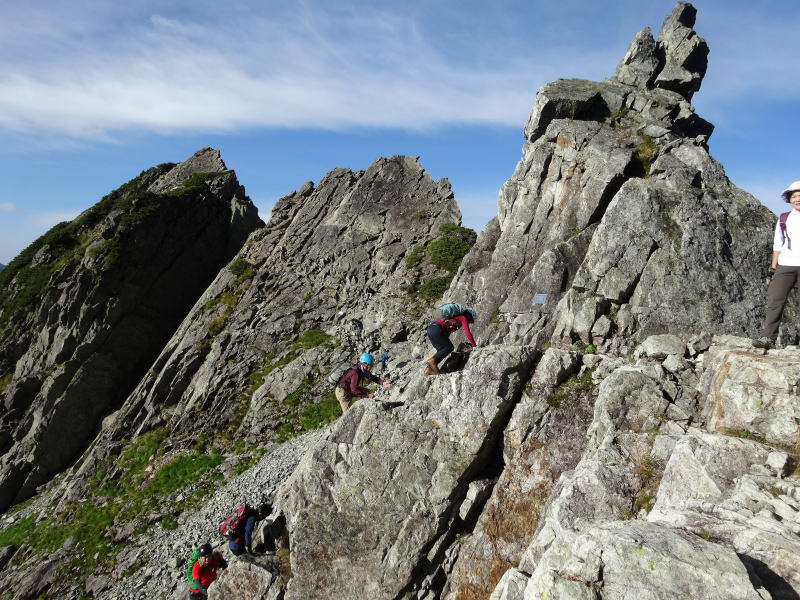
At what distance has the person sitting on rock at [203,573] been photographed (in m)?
18.6

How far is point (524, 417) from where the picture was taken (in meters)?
15.2

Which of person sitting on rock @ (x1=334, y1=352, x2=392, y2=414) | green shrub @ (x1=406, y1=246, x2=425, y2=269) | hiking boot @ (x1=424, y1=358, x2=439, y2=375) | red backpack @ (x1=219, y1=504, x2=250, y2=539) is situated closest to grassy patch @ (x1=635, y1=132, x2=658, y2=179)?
hiking boot @ (x1=424, y1=358, x2=439, y2=375)

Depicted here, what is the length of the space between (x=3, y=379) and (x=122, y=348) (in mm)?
9757

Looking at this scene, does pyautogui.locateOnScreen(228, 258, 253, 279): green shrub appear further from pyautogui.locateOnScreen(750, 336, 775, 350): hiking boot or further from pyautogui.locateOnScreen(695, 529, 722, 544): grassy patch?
pyautogui.locateOnScreen(695, 529, 722, 544): grassy patch

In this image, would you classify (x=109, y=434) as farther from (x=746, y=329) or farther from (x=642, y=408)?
(x=746, y=329)

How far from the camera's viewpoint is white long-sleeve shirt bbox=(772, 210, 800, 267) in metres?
12.2

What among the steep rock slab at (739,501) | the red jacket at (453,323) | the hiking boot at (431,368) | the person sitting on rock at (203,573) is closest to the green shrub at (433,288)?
the red jacket at (453,323)

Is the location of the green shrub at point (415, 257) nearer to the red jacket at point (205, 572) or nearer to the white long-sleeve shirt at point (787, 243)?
the red jacket at point (205, 572)

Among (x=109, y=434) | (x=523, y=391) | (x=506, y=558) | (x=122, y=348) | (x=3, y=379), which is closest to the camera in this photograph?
(x=506, y=558)

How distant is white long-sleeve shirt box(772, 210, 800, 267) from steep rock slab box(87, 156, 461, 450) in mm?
28194

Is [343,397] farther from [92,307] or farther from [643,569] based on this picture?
[92,307]

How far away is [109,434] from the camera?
38.5 metres

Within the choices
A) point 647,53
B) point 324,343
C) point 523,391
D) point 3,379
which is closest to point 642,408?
point 523,391

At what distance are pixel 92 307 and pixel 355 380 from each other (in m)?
38.4
